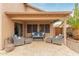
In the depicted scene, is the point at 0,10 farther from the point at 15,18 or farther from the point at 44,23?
the point at 44,23

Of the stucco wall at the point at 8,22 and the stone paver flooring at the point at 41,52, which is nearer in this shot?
the stone paver flooring at the point at 41,52

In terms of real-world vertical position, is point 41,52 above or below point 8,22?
below

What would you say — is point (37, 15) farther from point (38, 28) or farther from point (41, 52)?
point (41, 52)

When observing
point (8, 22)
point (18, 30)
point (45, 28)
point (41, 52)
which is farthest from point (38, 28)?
point (41, 52)

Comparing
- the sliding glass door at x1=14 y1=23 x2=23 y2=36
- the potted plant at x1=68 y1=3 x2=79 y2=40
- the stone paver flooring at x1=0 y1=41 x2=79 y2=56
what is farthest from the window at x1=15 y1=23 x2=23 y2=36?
the potted plant at x1=68 y1=3 x2=79 y2=40

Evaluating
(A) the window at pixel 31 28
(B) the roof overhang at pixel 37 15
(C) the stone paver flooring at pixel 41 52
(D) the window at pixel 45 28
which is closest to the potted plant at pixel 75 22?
(B) the roof overhang at pixel 37 15

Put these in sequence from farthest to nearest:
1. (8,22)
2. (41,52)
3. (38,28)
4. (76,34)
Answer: (38,28) → (76,34) → (8,22) → (41,52)

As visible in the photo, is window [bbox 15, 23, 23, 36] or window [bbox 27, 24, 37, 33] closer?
window [bbox 15, 23, 23, 36]

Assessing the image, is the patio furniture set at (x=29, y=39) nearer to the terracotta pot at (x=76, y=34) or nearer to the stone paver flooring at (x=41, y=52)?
the stone paver flooring at (x=41, y=52)

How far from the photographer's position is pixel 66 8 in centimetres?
938

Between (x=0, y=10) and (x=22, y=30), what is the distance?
13.6 feet

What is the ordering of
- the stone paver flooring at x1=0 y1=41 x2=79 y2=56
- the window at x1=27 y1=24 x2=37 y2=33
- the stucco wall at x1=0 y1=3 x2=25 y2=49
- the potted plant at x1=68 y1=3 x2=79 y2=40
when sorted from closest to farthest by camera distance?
the stone paver flooring at x1=0 y1=41 x2=79 y2=56 < the stucco wall at x1=0 y1=3 x2=25 y2=49 < the potted plant at x1=68 y1=3 x2=79 y2=40 < the window at x1=27 y1=24 x2=37 y2=33

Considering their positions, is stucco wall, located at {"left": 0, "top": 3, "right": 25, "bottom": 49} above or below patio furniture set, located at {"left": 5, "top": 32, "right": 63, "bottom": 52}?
above

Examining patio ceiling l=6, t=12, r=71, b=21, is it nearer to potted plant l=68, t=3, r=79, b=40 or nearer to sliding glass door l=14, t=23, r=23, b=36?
potted plant l=68, t=3, r=79, b=40
